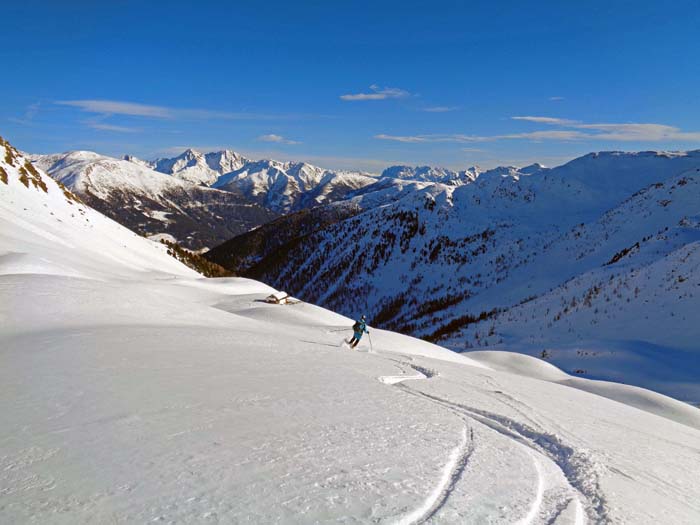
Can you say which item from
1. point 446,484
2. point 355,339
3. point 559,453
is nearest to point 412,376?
point 559,453

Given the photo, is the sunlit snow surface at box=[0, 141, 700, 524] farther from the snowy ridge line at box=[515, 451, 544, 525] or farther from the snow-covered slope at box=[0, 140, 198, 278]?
the snow-covered slope at box=[0, 140, 198, 278]

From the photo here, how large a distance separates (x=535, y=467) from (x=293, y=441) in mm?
3209

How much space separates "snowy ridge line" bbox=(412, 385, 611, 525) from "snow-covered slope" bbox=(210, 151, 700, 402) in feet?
40.6

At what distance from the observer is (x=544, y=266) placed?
59219mm

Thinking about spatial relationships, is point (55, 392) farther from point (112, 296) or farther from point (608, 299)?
point (608, 299)

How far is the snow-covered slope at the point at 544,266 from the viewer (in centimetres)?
2264

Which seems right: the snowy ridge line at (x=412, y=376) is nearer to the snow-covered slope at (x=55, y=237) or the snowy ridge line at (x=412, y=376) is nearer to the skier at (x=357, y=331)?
the skier at (x=357, y=331)

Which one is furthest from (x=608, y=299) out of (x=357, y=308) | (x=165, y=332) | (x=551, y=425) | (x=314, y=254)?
(x=314, y=254)

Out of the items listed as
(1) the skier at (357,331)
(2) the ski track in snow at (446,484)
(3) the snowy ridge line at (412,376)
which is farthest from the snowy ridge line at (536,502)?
(1) the skier at (357,331)

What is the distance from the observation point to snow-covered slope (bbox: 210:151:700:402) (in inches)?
891

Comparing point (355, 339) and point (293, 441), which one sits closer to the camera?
point (293, 441)

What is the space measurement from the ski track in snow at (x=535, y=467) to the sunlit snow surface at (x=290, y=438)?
1.1 inches

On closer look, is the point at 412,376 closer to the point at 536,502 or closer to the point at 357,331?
the point at 357,331

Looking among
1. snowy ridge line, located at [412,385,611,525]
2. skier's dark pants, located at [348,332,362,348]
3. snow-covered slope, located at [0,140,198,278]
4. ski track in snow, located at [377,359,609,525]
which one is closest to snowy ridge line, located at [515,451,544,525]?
ski track in snow, located at [377,359,609,525]
